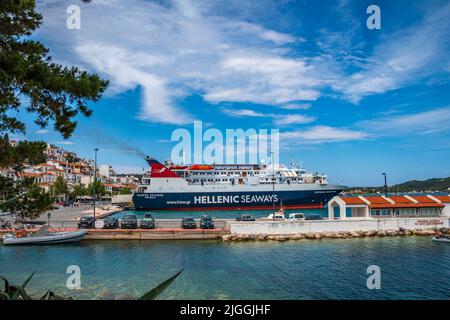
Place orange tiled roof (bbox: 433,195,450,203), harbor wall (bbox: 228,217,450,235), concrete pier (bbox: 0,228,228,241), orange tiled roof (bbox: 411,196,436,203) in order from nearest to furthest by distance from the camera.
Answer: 1. concrete pier (bbox: 0,228,228,241)
2. harbor wall (bbox: 228,217,450,235)
3. orange tiled roof (bbox: 433,195,450,203)
4. orange tiled roof (bbox: 411,196,436,203)

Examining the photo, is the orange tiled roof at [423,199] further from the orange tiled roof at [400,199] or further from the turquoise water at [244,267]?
the turquoise water at [244,267]

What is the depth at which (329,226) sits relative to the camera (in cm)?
2294

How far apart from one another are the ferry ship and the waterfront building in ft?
76.4

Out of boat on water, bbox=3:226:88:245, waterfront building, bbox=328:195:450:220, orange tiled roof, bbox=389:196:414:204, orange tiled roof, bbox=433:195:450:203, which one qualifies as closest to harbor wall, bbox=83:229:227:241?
boat on water, bbox=3:226:88:245

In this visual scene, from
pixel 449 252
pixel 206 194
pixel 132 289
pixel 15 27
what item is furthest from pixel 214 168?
pixel 15 27

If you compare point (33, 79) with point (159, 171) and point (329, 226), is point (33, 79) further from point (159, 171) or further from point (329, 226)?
point (159, 171)

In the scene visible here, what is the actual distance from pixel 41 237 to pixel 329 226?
18836 mm

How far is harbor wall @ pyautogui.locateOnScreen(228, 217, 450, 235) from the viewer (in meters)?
22.3

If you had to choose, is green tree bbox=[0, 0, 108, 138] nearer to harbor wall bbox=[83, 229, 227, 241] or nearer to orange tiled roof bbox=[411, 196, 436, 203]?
harbor wall bbox=[83, 229, 227, 241]

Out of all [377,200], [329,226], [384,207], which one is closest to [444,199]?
[384,207]

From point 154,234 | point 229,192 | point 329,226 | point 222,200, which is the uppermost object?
point 229,192

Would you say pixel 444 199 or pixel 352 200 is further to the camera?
pixel 444 199

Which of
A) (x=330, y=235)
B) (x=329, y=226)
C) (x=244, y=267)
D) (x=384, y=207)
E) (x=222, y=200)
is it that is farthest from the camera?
(x=222, y=200)
